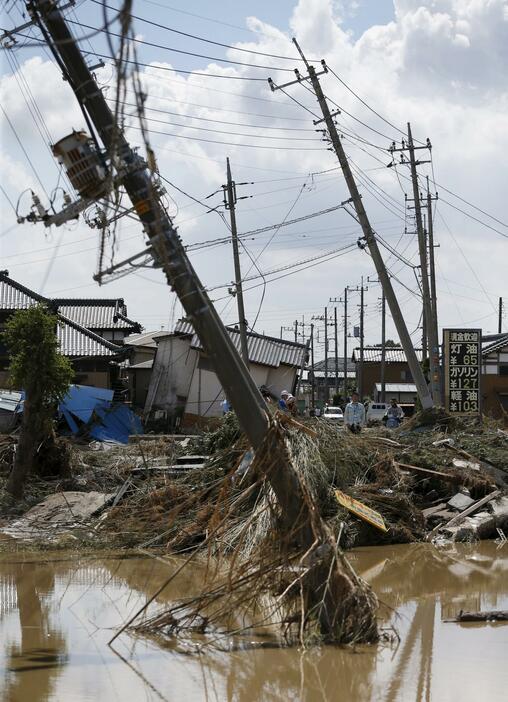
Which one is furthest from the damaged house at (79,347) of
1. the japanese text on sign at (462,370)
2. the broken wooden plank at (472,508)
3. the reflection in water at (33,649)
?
the reflection in water at (33,649)

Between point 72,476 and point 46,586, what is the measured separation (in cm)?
810

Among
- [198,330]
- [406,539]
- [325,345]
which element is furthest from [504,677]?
[325,345]

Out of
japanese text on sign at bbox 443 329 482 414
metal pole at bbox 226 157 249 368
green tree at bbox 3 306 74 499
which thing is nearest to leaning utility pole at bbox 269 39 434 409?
japanese text on sign at bbox 443 329 482 414

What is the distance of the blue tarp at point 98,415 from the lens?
98.2 ft

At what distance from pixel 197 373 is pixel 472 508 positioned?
23.2 metres

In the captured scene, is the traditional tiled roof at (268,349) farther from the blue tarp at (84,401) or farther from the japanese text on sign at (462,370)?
the japanese text on sign at (462,370)

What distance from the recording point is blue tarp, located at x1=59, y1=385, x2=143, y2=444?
1179 inches

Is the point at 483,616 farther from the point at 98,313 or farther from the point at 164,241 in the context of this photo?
the point at 98,313

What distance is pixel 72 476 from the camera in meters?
20.5

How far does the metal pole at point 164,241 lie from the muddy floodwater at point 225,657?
6.00ft

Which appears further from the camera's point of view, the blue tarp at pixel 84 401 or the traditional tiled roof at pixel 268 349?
the traditional tiled roof at pixel 268 349

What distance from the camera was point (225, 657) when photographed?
8.48m

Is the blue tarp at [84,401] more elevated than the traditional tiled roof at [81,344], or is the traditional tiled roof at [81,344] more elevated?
the traditional tiled roof at [81,344]

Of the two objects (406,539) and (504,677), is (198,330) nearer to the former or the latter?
(504,677)
